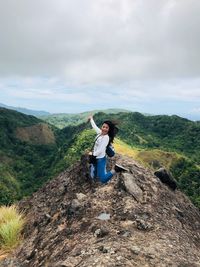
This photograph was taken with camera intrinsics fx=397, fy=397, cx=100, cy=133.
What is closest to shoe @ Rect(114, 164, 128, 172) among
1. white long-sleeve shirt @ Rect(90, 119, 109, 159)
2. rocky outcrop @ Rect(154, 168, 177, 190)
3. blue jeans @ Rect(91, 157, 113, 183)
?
blue jeans @ Rect(91, 157, 113, 183)

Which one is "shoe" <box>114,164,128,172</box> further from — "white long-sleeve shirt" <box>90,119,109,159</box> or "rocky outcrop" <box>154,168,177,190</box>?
"rocky outcrop" <box>154,168,177,190</box>

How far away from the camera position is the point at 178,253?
39.2 ft

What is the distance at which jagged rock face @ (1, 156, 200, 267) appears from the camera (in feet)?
37.4

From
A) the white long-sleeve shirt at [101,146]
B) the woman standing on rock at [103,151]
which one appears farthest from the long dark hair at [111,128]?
the white long-sleeve shirt at [101,146]

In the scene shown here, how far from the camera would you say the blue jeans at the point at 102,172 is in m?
16.6

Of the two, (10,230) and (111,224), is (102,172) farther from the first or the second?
(10,230)

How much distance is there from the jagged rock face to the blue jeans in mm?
318

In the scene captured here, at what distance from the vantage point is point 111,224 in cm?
1356

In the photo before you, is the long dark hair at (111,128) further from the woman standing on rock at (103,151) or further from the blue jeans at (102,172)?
the blue jeans at (102,172)

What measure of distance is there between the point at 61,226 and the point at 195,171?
12092cm

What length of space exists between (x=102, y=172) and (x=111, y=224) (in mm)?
3479

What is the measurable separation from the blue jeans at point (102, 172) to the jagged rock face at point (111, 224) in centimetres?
32

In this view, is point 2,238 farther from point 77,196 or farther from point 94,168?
point 94,168

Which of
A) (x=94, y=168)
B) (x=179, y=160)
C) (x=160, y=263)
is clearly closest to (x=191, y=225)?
(x=94, y=168)
